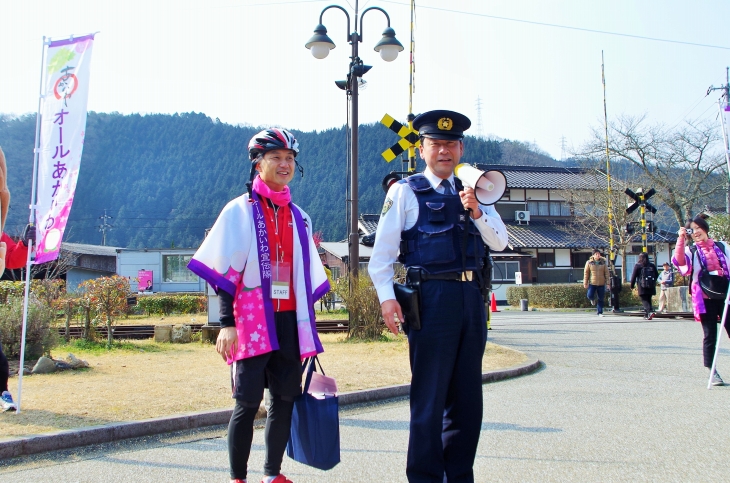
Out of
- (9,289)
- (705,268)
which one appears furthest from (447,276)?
(9,289)

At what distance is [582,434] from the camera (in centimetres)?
457

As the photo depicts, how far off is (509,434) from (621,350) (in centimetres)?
628

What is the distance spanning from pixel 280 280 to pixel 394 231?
658 millimetres

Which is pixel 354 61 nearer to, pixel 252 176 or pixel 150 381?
pixel 150 381

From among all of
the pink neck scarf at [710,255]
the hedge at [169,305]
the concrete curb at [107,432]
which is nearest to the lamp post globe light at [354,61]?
the pink neck scarf at [710,255]

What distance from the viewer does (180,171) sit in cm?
9525

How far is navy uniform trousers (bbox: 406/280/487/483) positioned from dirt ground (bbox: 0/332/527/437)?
291 centimetres

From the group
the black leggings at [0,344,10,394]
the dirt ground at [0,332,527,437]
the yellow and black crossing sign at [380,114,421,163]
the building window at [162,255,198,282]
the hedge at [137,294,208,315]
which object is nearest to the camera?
the dirt ground at [0,332,527,437]

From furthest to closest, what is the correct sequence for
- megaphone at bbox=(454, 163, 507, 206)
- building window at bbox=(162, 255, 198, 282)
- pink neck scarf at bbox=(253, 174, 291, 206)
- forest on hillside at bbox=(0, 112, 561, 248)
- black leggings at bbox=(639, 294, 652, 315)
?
forest on hillside at bbox=(0, 112, 561, 248)
building window at bbox=(162, 255, 198, 282)
black leggings at bbox=(639, 294, 652, 315)
pink neck scarf at bbox=(253, 174, 291, 206)
megaphone at bbox=(454, 163, 507, 206)

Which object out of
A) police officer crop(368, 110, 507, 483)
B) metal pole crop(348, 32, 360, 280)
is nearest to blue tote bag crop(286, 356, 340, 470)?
police officer crop(368, 110, 507, 483)

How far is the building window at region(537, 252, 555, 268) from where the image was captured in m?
35.9

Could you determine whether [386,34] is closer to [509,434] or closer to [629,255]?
[509,434]

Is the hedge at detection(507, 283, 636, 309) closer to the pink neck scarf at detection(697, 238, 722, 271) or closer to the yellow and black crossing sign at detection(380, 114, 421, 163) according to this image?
the yellow and black crossing sign at detection(380, 114, 421, 163)

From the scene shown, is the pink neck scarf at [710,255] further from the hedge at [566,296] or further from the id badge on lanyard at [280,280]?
the hedge at [566,296]
